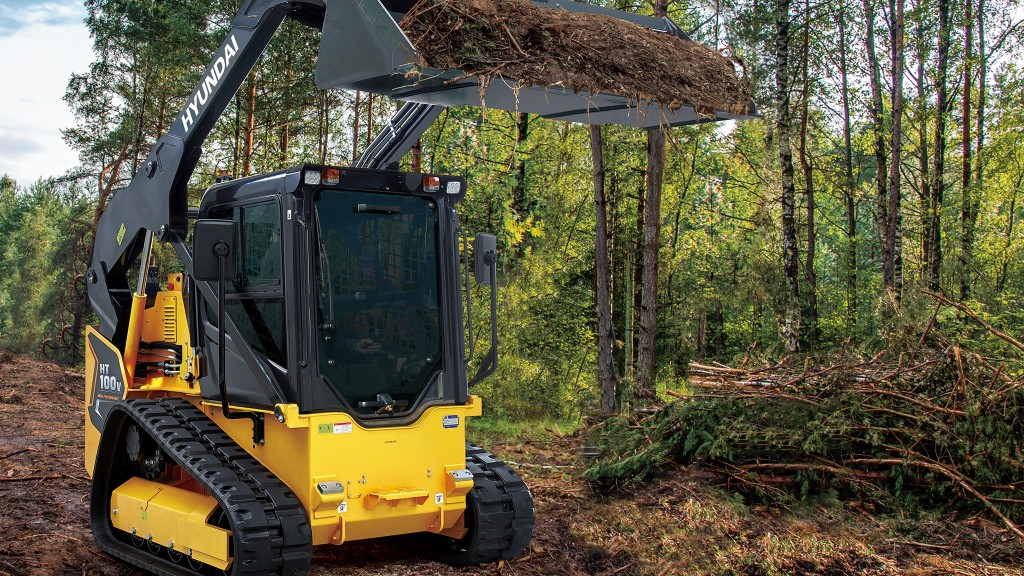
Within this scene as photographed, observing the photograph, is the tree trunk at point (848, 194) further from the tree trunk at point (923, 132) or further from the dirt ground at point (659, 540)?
the dirt ground at point (659, 540)

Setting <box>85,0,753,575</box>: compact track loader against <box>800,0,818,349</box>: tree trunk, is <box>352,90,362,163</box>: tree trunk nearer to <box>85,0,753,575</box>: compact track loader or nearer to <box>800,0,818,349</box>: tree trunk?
<box>800,0,818,349</box>: tree trunk

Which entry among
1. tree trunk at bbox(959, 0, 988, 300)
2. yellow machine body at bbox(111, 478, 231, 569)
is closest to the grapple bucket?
yellow machine body at bbox(111, 478, 231, 569)

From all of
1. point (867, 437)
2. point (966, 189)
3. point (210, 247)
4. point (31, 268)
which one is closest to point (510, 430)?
point (867, 437)

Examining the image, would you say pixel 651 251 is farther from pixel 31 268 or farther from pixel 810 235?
pixel 31 268

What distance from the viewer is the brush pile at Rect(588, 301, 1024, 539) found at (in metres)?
7.82

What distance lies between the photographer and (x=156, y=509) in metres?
6.29

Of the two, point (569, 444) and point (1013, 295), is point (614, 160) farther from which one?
point (569, 444)

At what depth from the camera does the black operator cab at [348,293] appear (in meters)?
5.67

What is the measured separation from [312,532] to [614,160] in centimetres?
1890

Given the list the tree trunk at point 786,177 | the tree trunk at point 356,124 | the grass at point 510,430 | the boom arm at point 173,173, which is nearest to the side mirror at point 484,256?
the boom arm at point 173,173

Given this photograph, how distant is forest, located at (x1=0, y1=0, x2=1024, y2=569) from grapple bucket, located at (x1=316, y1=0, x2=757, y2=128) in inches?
183

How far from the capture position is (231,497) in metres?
5.40

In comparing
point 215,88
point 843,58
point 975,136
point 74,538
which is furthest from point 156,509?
point 975,136

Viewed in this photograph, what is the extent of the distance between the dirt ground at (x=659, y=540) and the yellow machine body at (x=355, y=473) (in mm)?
658
